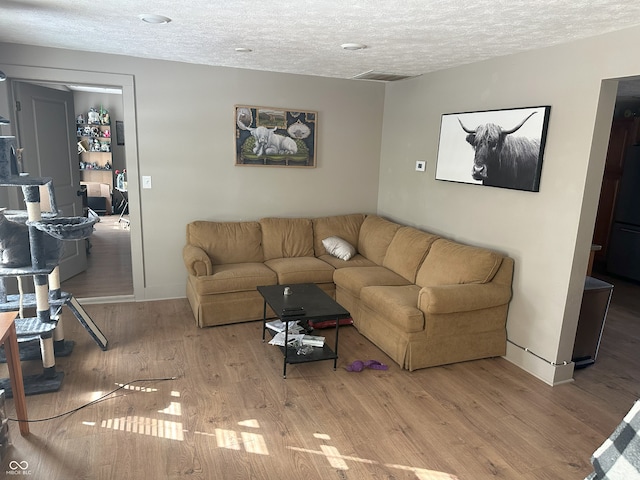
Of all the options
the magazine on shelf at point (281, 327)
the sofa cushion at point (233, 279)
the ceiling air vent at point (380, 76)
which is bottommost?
the magazine on shelf at point (281, 327)

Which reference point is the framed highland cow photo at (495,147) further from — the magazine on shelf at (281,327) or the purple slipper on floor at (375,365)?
the magazine on shelf at (281,327)

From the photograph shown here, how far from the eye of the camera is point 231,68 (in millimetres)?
4309

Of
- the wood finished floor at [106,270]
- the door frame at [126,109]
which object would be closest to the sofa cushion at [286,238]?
the door frame at [126,109]

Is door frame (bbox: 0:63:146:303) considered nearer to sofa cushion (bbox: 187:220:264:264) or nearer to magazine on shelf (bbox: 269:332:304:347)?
sofa cushion (bbox: 187:220:264:264)

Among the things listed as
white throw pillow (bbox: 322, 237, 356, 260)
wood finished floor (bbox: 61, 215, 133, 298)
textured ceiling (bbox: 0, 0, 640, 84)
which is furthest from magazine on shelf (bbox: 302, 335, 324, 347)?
wood finished floor (bbox: 61, 215, 133, 298)

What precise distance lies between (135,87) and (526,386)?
162 inches

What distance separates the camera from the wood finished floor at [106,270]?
15.0 feet

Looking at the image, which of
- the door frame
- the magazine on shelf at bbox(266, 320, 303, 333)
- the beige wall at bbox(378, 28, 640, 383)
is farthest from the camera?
the door frame

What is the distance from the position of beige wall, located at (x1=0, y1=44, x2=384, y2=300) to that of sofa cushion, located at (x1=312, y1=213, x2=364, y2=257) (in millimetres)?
210

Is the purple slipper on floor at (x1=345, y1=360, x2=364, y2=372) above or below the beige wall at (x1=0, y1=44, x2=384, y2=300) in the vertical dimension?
below

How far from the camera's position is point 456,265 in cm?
346

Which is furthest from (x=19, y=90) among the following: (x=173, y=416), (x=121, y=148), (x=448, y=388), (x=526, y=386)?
(x=121, y=148)

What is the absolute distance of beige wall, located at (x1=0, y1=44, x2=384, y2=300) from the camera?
4.03 m

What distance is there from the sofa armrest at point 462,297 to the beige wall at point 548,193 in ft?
0.57
